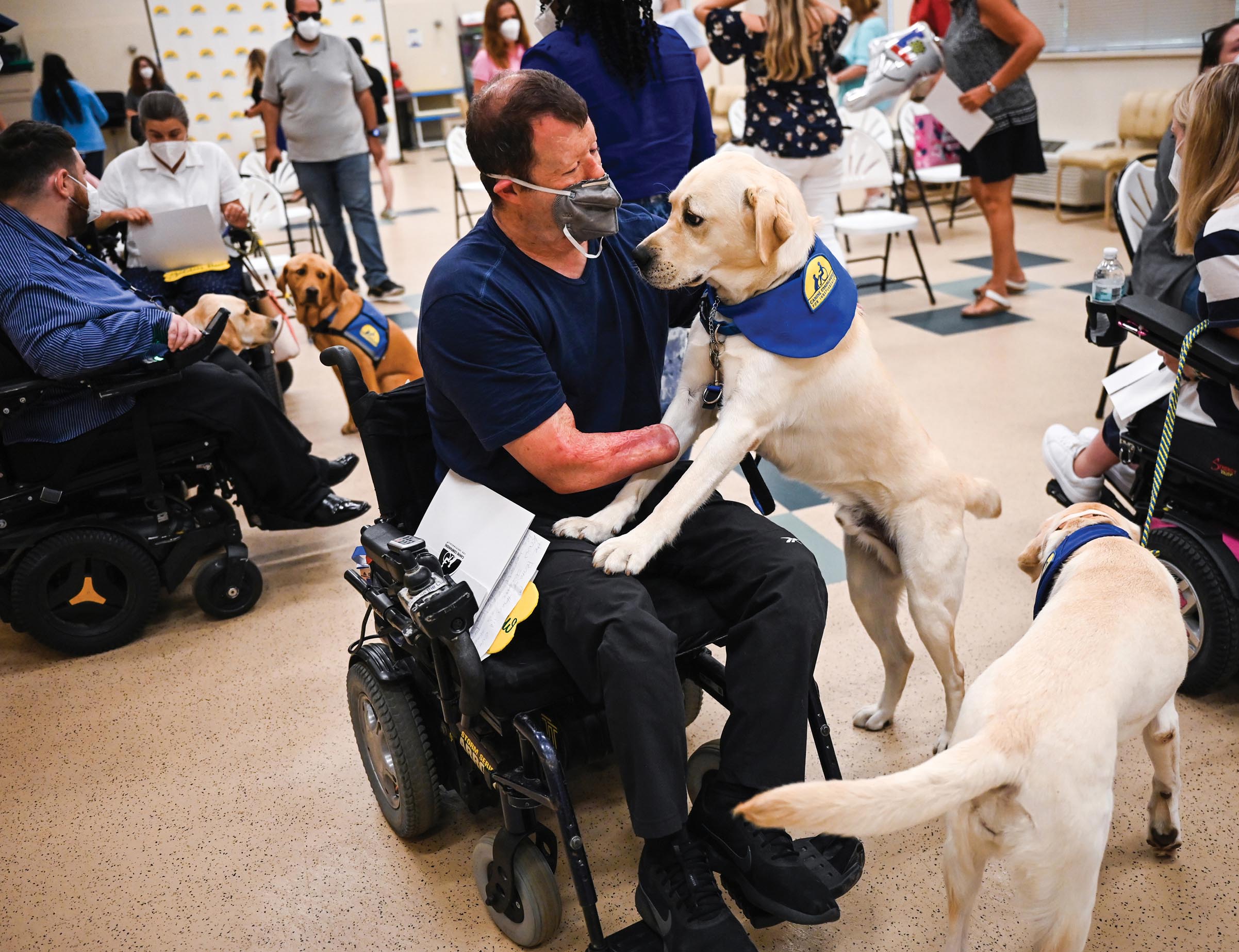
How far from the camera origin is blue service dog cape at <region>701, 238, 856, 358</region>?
1687 mm

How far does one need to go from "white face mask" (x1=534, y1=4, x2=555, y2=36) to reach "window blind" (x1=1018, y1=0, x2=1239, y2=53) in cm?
490

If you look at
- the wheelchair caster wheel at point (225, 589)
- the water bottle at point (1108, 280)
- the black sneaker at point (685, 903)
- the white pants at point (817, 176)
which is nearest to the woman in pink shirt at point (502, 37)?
the white pants at point (817, 176)

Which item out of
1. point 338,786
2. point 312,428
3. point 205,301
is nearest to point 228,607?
point 338,786

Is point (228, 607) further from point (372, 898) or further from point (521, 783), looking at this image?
point (521, 783)

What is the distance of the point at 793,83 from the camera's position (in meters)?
4.23

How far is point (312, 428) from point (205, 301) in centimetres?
94

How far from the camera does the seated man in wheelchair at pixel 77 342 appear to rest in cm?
239

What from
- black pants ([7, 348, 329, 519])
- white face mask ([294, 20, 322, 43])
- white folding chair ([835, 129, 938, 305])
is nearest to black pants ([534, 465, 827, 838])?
black pants ([7, 348, 329, 519])

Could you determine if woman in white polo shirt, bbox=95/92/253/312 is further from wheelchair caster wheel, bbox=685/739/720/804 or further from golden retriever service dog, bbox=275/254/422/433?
wheelchair caster wheel, bbox=685/739/720/804

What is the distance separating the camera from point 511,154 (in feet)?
5.16

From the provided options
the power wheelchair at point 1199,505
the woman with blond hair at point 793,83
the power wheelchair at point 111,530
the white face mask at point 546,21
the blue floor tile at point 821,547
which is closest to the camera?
the power wheelchair at point 1199,505

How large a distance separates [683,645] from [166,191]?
3244 mm

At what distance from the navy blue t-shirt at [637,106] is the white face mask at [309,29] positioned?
3367 millimetres

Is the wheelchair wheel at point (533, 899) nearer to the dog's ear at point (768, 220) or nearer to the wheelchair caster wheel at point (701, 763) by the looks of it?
the wheelchair caster wheel at point (701, 763)
